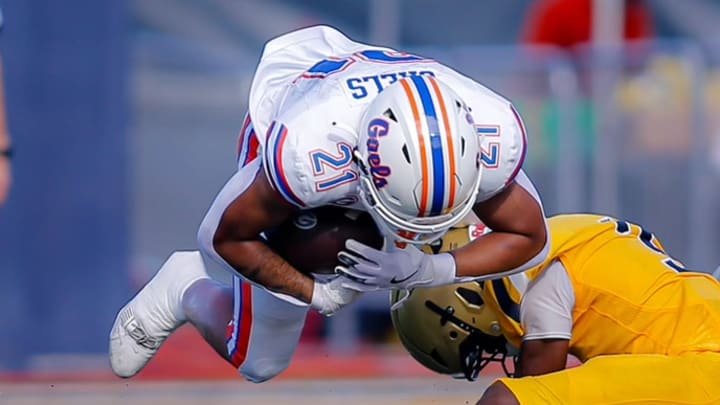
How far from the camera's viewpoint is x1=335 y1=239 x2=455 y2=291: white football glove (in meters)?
4.20

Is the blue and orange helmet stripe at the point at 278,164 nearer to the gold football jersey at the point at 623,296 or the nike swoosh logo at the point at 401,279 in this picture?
the nike swoosh logo at the point at 401,279

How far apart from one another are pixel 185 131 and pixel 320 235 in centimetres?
424

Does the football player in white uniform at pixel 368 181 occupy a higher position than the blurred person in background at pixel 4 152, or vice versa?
the football player in white uniform at pixel 368 181

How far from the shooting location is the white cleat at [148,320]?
5.03 metres

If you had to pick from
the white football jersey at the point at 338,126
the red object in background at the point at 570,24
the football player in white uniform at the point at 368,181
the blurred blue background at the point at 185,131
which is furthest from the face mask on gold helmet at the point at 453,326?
the red object in background at the point at 570,24

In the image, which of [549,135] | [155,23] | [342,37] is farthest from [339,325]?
[342,37]

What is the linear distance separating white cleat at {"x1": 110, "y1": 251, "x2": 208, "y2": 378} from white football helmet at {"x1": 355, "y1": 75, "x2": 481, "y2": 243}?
1152 millimetres

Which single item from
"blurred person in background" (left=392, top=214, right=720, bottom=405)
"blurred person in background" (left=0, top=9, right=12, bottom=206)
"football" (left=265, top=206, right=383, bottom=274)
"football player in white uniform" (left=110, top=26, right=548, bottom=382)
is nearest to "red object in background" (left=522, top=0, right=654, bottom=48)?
"blurred person in background" (left=0, top=9, right=12, bottom=206)

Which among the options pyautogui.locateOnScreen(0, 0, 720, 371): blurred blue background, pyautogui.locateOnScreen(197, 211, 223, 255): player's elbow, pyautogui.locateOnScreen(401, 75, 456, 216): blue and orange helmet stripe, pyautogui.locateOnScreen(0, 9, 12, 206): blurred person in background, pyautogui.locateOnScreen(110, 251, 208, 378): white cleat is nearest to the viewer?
pyautogui.locateOnScreen(401, 75, 456, 216): blue and orange helmet stripe

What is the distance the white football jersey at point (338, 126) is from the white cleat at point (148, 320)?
666mm

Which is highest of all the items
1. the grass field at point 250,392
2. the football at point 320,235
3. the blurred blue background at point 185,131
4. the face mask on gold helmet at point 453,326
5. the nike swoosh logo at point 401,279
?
the football at point 320,235

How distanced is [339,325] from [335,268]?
13.5 feet

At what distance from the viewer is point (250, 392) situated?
657cm

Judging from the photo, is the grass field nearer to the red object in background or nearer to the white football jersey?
the white football jersey
